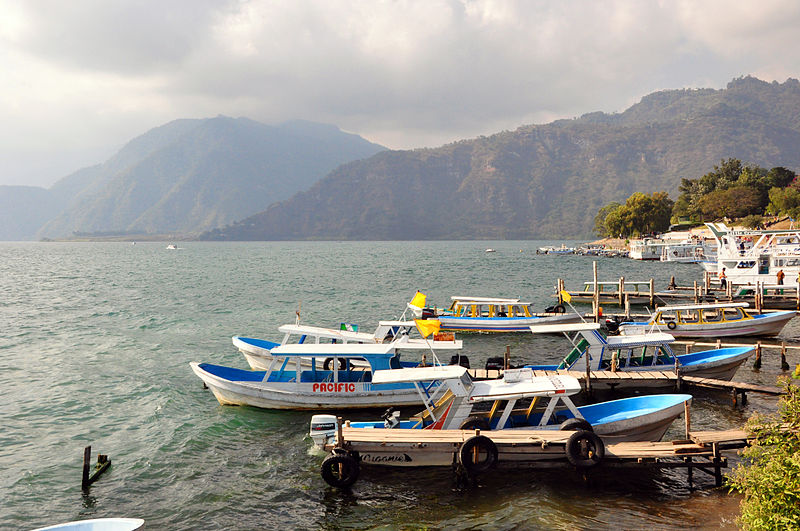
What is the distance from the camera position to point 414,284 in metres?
73.7

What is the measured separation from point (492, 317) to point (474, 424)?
21614mm

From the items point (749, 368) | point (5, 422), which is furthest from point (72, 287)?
point (749, 368)

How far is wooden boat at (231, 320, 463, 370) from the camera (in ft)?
70.0

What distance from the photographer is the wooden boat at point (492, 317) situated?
36.5m

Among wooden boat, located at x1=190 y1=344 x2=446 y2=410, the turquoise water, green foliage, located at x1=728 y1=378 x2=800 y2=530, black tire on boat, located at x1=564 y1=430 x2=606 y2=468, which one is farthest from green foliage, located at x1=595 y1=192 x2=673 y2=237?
green foliage, located at x1=728 y1=378 x2=800 y2=530

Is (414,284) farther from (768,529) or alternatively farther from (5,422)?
(768,529)

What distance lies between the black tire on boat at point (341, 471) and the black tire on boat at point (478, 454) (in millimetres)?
3138

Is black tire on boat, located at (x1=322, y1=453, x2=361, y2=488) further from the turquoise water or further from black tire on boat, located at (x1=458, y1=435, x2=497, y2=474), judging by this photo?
black tire on boat, located at (x1=458, y1=435, x2=497, y2=474)

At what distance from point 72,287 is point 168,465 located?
231 feet

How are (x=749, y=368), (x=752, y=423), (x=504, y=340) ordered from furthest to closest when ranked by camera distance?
(x=504, y=340)
(x=749, y=368)
(x=752, y=423)

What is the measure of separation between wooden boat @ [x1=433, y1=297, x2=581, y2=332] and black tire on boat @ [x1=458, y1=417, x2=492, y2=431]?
21.0 m

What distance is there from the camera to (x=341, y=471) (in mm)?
14508

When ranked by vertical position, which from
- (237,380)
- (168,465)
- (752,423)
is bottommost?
(168,465)

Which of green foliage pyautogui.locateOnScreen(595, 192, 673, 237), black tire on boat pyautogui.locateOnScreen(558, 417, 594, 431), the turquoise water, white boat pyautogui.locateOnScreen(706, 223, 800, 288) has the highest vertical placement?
green foliage pyautogui.locateOnScreen(595, 192, 673, 237)
